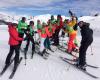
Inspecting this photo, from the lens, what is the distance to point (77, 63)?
45.9 feet

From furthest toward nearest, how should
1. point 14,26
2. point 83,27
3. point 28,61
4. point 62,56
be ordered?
point 62,56, point 28,61, point 83,27, point 14,26

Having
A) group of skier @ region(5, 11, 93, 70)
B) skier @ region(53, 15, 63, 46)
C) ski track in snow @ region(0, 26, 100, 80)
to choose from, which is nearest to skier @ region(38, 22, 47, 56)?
group of skier @ region(5, 11, 93, 70)

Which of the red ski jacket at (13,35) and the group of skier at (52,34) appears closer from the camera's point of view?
the red ski jacket at (13,35)

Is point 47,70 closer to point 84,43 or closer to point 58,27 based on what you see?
point 84,43

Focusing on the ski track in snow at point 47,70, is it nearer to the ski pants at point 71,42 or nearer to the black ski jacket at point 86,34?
the black ski jacket at point 86,34

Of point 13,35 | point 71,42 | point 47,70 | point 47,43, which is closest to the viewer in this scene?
point 13,35

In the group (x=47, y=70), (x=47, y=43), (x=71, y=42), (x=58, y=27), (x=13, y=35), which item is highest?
(x=13, y=35)

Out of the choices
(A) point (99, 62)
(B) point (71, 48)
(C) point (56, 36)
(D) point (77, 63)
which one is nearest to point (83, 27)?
(D) point (77, 63)

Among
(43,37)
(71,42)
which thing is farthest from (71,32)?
(43,37)

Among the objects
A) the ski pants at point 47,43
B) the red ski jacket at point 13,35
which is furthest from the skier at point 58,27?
the red ski jacket at point 13,35

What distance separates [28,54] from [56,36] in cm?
331

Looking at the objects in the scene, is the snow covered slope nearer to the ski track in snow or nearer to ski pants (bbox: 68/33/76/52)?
the ski track in snow

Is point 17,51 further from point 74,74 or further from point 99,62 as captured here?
point 99,62

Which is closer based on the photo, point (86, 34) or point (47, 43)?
point (86, 34)
